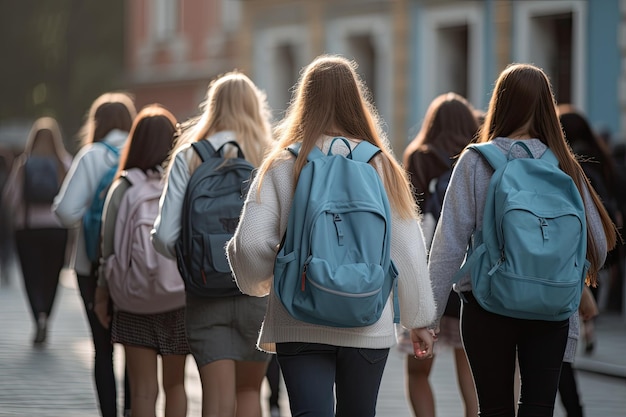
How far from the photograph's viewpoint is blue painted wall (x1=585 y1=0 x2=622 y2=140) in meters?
20.1

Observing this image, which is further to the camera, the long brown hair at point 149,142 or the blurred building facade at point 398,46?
the blurred building facade at point 398,46

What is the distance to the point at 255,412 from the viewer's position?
279 inches

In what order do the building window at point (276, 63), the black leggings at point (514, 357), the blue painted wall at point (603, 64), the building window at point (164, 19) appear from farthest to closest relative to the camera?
the building window at point (164, 19) < the building window at point (276, 63) < the blue painted wall at point (603, 64) < the black leggings at point (514, 357)

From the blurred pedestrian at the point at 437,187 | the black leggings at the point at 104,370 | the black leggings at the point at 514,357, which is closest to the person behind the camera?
the black leggings at the point at 514,357

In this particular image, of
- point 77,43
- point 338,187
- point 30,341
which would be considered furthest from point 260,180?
point 77,43

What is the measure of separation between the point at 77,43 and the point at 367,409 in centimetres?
4888

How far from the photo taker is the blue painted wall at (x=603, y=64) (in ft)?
65.9

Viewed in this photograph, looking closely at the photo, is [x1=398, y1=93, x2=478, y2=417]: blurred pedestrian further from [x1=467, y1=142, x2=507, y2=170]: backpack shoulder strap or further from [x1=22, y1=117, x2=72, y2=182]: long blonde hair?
[x1=22, y1=117, x2=72, y2=182]: long blonde hair

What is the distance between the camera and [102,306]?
25.9 ft

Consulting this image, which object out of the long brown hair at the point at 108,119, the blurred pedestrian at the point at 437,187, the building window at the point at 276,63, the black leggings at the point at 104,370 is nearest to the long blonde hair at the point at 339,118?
the blurred pedestrian at the point at 437,187

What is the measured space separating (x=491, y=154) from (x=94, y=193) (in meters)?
3.24

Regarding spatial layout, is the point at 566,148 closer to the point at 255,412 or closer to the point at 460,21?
the point at 255,412

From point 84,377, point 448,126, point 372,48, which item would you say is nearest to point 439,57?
point 372,48

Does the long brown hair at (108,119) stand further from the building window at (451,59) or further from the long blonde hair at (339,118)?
the building window at (451,59)
